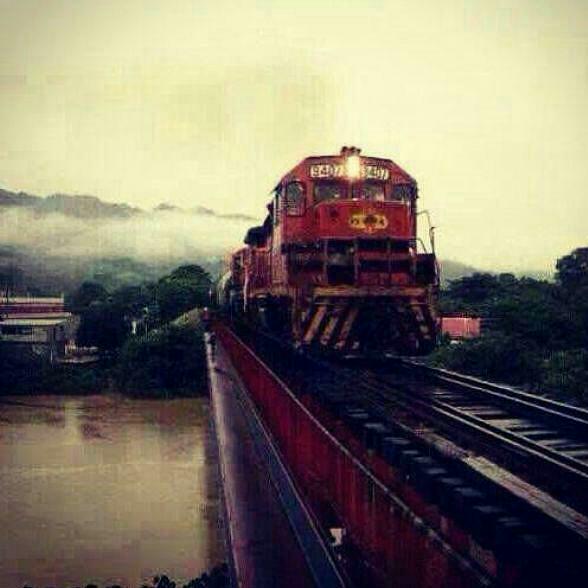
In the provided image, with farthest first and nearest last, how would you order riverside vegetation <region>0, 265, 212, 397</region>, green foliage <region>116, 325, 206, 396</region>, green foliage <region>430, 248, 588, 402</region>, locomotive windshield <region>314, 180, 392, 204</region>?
riverside vegetation <region>0, 265, 212, 397</region> < green foliage <region>116, 325, 206, 396</region> < green foliage <region>430, 248, 588, 402</region> < locomotive windshield <region>314, 180, 392, 204</region>

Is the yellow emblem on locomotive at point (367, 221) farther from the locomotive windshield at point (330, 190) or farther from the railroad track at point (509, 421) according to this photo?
the railroad track at point (509, 421)

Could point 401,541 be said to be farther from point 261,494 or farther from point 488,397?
point 488,397

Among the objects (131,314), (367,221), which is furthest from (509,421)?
(131,314)

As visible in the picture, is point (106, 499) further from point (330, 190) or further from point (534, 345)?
point (534, 345)

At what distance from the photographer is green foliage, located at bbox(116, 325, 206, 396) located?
51.8 m

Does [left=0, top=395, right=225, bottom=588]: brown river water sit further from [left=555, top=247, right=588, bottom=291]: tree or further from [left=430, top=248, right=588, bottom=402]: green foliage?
[left=555, top=247, right=588, bottom=291]: tree

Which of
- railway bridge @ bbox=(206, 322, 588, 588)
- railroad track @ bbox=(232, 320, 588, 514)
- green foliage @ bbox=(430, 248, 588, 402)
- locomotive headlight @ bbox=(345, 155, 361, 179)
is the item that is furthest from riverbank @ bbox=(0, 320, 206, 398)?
railway bridge @ bbox=(206, 322, 588, 588)

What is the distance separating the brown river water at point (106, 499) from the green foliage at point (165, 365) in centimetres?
804

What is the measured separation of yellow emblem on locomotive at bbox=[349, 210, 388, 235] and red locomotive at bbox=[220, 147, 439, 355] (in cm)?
2

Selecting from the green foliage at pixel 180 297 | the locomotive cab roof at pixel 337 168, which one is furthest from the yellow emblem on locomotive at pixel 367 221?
the green foliage at pixel 180 297

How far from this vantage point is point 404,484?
5.00m

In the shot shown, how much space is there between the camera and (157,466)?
31.3 m

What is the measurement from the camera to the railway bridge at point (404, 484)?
3490 millimetres

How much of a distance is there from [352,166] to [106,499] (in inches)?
745
